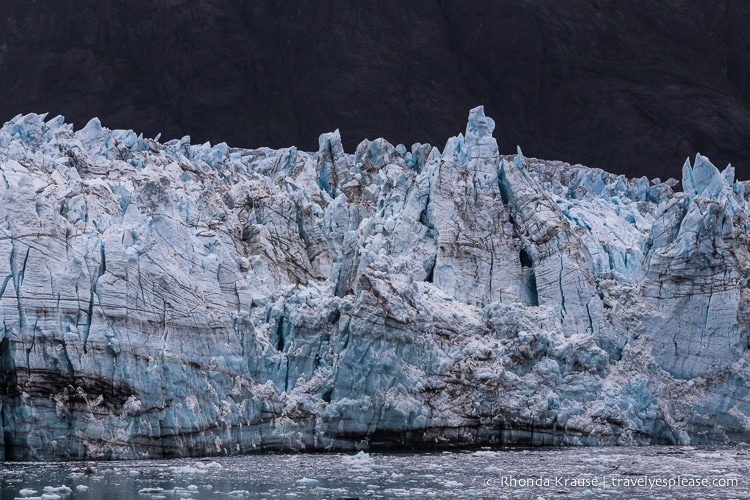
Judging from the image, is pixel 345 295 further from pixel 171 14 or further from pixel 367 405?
pixel 171 14

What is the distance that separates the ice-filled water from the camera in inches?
639

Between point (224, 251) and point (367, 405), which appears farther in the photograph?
point (224, 251)

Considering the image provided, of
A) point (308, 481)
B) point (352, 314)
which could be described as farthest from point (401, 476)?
point (352, 314)

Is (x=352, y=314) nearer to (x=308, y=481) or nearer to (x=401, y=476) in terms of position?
(x=401, y=476)

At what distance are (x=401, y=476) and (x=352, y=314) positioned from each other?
5102 mm

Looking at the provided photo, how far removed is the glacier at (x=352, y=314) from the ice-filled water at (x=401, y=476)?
3.49 feet

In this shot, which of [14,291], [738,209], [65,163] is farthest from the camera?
[738,209]

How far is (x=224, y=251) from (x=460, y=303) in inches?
193

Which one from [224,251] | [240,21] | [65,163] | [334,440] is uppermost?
[240,21]

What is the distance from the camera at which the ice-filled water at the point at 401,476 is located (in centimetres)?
1623

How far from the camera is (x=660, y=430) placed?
23.9 m

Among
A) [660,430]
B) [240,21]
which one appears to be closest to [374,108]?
[240,21]

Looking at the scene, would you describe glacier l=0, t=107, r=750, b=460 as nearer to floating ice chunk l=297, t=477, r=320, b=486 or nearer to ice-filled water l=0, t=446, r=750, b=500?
ice-filled water l=0, t=446, r=750, b=500

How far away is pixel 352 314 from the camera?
74.5ft
